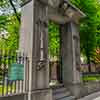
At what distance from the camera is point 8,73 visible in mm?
5742

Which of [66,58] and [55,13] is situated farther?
[66,58]

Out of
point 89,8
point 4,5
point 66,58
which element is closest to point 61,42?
point 66,58

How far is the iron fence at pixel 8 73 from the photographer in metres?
5.53

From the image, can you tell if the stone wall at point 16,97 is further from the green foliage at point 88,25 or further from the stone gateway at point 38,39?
the green foliage at point 88,25

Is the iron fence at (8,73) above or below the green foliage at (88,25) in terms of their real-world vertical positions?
below

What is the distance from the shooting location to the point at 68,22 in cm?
948

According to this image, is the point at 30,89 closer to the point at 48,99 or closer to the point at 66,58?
the point at 48,99

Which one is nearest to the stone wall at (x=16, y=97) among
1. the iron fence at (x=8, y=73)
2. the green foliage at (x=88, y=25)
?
the iron fence at (x=8, y=73)

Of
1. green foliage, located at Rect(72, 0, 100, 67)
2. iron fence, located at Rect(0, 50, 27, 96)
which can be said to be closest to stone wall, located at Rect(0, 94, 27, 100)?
iron fence, located at Rect(0, 50, 27, 96)

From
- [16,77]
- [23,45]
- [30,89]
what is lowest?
[30,89]

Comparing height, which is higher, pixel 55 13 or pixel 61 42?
pixel 55 13

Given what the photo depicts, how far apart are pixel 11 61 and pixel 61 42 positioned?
4203mm

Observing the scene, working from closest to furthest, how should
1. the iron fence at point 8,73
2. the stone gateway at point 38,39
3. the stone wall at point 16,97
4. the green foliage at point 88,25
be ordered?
1. the stone wall at point 16,97
2. the iron fence at point 8,73
3. the stone gateway at point 38,39
4. the green foliage at point 88,25

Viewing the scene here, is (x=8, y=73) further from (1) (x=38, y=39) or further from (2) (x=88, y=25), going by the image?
(2) (x=88, y=25)
